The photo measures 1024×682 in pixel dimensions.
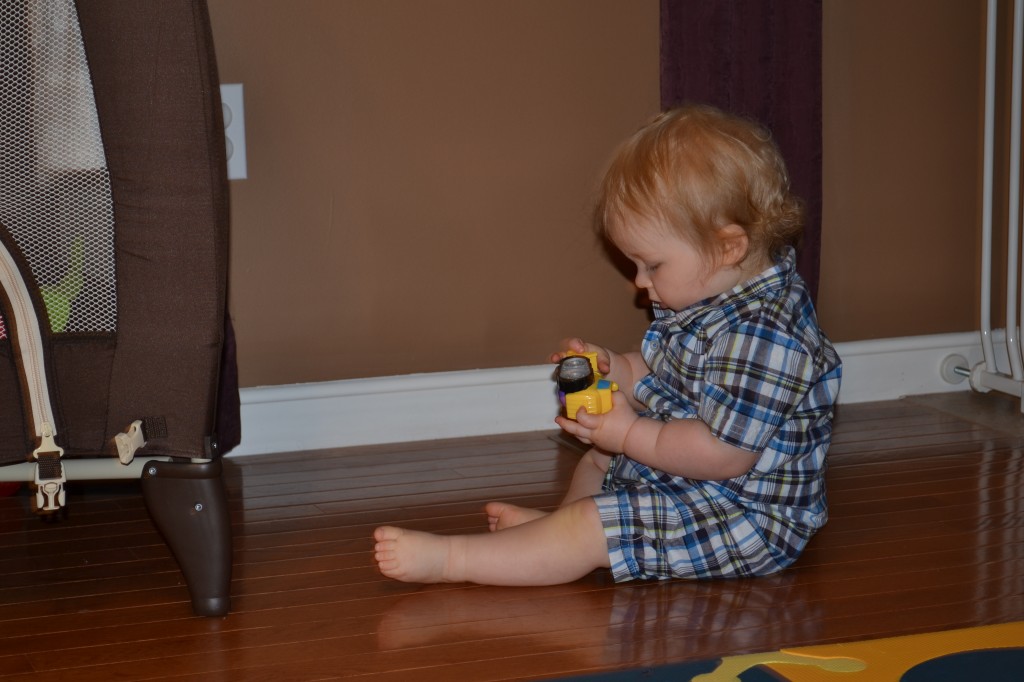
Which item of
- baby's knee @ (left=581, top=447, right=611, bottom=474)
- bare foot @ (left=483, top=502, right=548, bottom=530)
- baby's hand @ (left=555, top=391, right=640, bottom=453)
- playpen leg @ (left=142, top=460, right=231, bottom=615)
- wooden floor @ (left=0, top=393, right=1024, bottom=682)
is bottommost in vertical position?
wooden floor @ (left=0, top=393, right=1024, bottom=682)

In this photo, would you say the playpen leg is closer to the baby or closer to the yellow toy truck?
the baby

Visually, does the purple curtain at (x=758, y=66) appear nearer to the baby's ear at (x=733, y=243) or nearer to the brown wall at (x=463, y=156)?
the brown wall at (x=463, y=156)

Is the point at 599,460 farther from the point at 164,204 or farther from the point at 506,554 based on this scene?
the point at 164,204

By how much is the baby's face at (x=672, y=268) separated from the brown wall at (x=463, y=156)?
577 millimetres

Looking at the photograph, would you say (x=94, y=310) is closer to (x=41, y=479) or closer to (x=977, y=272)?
(x=41, y=479)

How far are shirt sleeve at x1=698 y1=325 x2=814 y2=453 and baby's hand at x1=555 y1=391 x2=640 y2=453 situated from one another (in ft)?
0.27

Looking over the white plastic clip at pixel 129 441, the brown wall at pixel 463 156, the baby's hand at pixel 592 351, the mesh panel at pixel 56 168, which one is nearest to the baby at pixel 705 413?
the baby's hand at pixel 592 351

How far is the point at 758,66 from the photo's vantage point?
1767 millimetres

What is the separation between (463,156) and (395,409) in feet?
1.34

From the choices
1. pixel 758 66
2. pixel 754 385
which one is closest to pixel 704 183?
pixel 754 385

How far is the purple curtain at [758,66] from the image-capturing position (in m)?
1.74

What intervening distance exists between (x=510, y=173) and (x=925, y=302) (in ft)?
2.60

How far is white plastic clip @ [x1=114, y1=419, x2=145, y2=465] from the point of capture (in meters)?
1.09

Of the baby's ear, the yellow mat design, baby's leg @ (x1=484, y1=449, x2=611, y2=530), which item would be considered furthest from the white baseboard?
the yellow mat design
